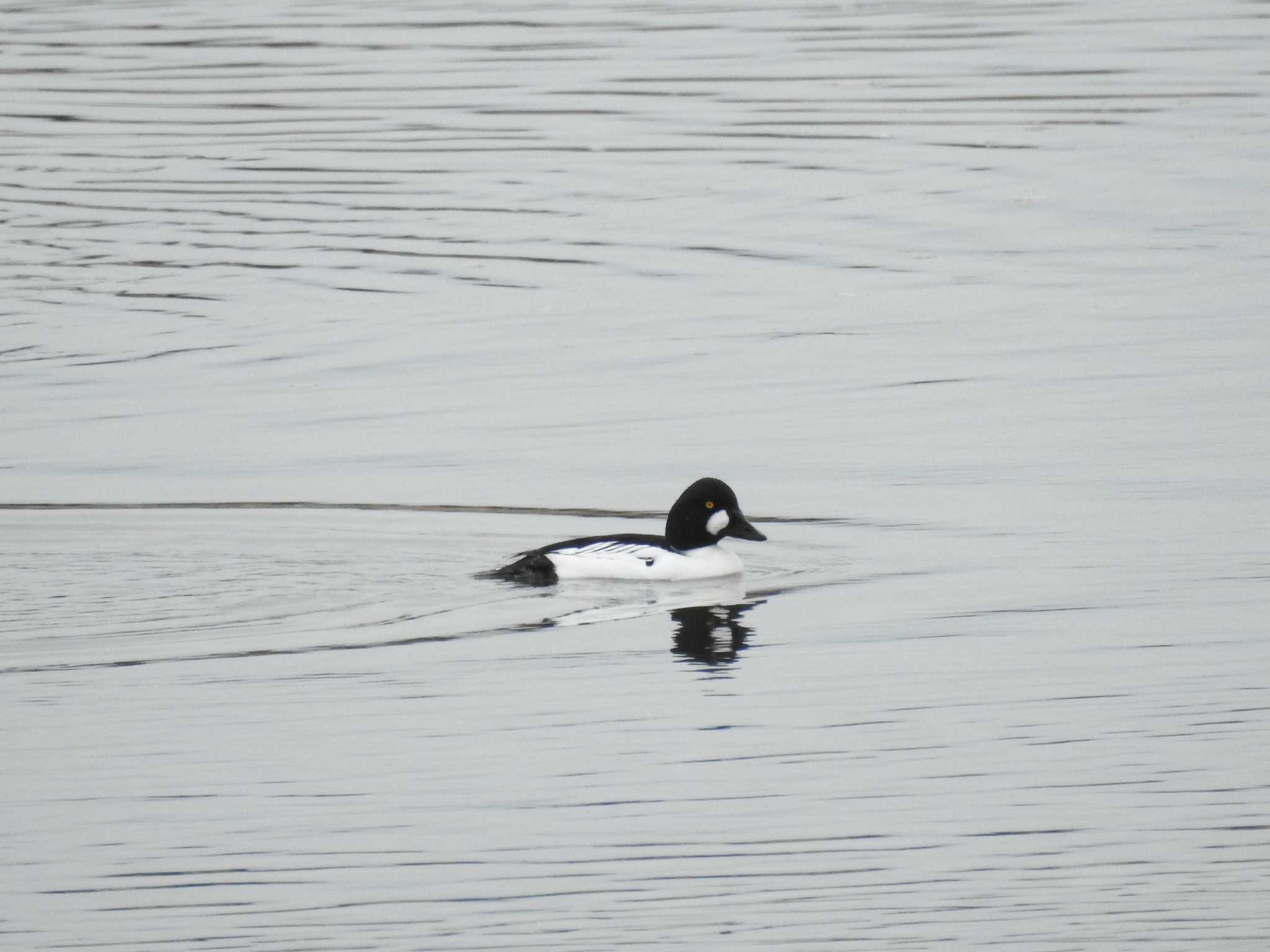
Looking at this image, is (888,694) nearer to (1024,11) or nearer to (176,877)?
(176,877)

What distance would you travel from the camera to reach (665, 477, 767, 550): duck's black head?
12656 mm

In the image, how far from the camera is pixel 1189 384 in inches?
636

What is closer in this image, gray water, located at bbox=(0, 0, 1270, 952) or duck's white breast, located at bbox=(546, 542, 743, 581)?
gray water, located at bbox=(0, 0, 1270, 952)

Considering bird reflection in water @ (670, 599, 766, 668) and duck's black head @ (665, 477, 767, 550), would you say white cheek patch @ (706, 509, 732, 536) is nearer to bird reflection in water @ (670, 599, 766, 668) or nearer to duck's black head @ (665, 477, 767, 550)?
duck's black head @ (665, 477, 767, 550)

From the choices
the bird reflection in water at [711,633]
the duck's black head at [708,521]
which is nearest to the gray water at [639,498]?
the bird reflection in water at [711,633]

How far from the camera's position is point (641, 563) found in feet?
41.2

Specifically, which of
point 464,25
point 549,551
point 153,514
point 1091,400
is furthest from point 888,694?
point 464,25

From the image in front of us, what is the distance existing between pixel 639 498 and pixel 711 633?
284cm

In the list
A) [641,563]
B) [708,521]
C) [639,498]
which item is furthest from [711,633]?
[639,498]

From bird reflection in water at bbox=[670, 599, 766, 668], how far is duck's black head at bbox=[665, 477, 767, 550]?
1.98 feet

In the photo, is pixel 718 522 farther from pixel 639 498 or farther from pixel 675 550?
pixel 639 498

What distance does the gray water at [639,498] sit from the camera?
7.93 m

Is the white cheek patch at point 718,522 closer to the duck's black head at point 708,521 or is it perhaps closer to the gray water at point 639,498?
the duck's black head at point 708,521

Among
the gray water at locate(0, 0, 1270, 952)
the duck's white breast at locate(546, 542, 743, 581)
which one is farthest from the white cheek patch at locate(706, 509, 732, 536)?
the gray water at locate(0, 0, 1270, 952)
